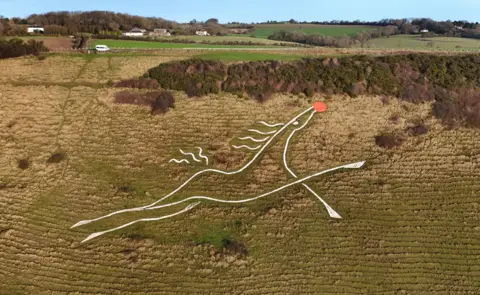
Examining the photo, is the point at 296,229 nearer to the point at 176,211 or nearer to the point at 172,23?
the point at 176,211

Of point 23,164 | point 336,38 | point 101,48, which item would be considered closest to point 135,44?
point 101,48

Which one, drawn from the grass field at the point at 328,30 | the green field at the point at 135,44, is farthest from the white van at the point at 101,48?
the grass field at the point at 328,30

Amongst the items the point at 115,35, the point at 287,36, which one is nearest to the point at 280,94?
the point at 115,35

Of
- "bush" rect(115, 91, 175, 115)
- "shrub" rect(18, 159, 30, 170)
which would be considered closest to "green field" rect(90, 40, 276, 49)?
"bush" rect(115, 91, 175, 115)

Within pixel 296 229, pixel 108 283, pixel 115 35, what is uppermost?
pixel 115 35

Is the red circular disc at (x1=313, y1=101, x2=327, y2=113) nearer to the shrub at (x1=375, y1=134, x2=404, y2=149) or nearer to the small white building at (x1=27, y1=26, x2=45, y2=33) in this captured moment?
the shrub at (x1=375, y1=134, x2=404, y2=149)

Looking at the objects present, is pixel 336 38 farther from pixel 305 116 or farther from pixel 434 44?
pixel 305 116

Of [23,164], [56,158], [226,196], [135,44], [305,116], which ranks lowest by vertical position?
[226,196]
